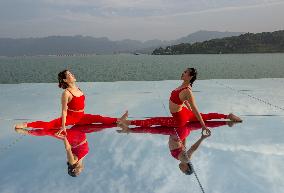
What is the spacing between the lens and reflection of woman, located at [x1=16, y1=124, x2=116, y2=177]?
4.89 metres

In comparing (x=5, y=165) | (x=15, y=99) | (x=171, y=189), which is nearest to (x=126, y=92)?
(x=15, y=99)

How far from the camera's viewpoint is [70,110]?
21.6 ft

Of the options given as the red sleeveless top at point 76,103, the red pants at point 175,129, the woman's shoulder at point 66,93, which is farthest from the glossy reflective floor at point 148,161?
the woman's shoulder at point 66,93

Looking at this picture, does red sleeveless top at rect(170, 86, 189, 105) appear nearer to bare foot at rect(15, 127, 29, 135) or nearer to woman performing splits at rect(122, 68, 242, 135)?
woman performing splits at rect(122, 68, 242, 135)

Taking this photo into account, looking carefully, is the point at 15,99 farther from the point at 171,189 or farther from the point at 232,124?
the point at 171,189

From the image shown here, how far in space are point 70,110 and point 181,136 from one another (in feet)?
7.59

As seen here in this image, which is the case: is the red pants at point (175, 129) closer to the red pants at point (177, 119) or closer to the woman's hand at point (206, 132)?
the red pants at point (177, 119)

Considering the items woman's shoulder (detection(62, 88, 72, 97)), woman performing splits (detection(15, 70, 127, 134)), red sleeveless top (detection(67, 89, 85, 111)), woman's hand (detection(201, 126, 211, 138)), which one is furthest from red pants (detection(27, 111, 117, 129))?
woman's hand (detection(201, 126, 211, 138))

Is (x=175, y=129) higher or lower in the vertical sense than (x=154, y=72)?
higher

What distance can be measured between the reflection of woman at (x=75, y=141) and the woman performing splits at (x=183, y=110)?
0.82m

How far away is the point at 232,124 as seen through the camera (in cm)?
721

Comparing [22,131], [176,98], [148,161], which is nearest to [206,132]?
[176,98]

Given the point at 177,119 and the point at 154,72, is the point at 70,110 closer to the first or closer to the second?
the point at 177,119

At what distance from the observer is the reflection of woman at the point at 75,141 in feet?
16.0
